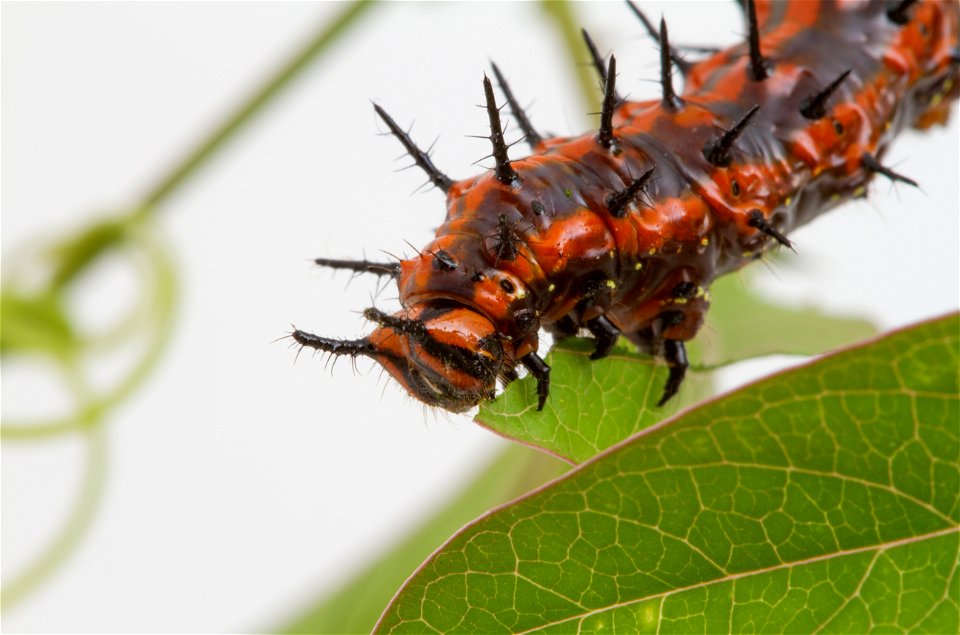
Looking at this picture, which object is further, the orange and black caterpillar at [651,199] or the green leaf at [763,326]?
the green leaf at [763,326]

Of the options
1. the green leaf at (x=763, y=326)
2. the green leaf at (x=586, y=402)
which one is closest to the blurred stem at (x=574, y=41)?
the green leaf at (x=763, y=326)

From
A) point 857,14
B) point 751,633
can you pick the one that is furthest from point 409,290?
point 857,14

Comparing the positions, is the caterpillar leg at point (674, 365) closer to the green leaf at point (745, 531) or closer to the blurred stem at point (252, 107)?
the green leaf at point (745, 531)

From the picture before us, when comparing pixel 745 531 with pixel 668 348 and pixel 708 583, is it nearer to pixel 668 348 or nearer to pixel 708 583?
pixel 708 583

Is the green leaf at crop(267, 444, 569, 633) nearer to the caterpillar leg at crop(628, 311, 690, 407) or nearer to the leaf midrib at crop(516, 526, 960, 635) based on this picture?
the caterpillar leg at crop(628, 311, 690, 407)

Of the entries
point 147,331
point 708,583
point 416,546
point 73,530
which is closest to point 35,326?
point 147,331

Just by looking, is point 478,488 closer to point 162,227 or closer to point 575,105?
point 575,105
